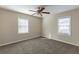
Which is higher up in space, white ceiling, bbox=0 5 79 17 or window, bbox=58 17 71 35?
white ceiling, bbox=0 5 79 17

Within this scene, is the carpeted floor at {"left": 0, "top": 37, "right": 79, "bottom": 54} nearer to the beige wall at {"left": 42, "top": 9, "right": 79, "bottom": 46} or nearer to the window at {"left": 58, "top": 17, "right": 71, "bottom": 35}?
the beige wall at {"left": 42, "top": 9, "right": 79, "bottom": 46}

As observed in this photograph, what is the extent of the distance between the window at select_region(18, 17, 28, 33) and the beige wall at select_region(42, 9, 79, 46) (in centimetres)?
48

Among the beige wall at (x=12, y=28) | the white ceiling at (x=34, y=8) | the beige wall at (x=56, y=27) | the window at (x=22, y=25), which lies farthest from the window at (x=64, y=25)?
the window at (x=22, y=25)

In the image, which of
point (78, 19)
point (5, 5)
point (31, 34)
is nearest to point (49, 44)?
point (31, 34)

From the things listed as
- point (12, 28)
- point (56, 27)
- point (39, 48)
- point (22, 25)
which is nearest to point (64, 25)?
point (56, 27)

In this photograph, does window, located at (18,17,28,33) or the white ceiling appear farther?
window, located at (18,17,28,33)

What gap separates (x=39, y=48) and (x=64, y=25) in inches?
33.3

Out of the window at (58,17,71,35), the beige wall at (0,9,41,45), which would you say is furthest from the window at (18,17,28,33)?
the window at (58,17,71,35)

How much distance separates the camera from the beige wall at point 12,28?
210 centimetres

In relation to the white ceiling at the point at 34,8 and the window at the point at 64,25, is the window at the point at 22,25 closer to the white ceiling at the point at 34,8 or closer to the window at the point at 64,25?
the white ceiling at the point at 34,8

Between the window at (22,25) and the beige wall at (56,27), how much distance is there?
476 mm

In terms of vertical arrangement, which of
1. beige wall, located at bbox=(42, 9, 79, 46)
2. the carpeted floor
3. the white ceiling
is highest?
the white ceiling

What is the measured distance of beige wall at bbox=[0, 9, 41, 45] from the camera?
82.7 inches
